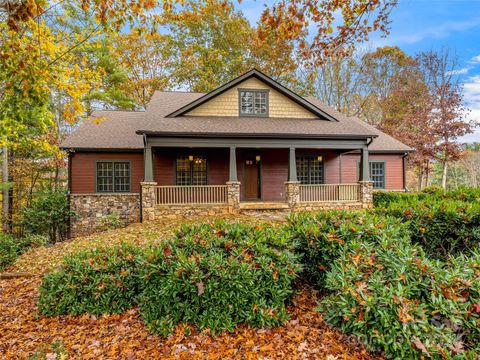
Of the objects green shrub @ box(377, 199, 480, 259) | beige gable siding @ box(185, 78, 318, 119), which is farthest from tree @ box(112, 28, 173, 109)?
green shrub @ box(377, 199, 480, 259)

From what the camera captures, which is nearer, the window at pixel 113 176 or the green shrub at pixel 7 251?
the green shrub at pixel 7 251

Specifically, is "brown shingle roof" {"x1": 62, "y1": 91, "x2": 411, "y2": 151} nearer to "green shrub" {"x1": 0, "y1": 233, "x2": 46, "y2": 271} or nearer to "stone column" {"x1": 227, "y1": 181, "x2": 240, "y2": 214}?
"stone column" {"x1": 227, "y1": 181, "x2": 240, "y2": 214}

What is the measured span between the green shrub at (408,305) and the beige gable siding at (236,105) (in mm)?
10760

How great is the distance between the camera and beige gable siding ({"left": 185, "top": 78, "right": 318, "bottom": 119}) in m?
12.7

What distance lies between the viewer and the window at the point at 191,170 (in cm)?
1319

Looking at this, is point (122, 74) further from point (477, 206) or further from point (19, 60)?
point (477, 206)

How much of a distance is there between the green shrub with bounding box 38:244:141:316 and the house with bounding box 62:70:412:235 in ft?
20.9

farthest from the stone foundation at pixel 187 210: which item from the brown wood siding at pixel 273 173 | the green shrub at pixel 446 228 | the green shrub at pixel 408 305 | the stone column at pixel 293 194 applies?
the green shrub at pixel 408 305

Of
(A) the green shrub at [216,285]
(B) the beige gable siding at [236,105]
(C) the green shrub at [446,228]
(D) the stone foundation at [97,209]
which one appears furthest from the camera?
(B) the beige gable siding at [236,105]

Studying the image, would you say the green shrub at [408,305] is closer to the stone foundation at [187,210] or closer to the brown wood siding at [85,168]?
the stone foundation at [187,210]

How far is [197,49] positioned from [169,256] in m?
22.3

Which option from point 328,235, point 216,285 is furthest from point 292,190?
point 216,285

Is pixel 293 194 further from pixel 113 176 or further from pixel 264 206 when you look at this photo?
pixel 113 176

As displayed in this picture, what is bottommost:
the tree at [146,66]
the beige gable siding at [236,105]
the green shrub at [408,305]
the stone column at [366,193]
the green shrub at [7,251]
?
the green shrub at [7,251]
